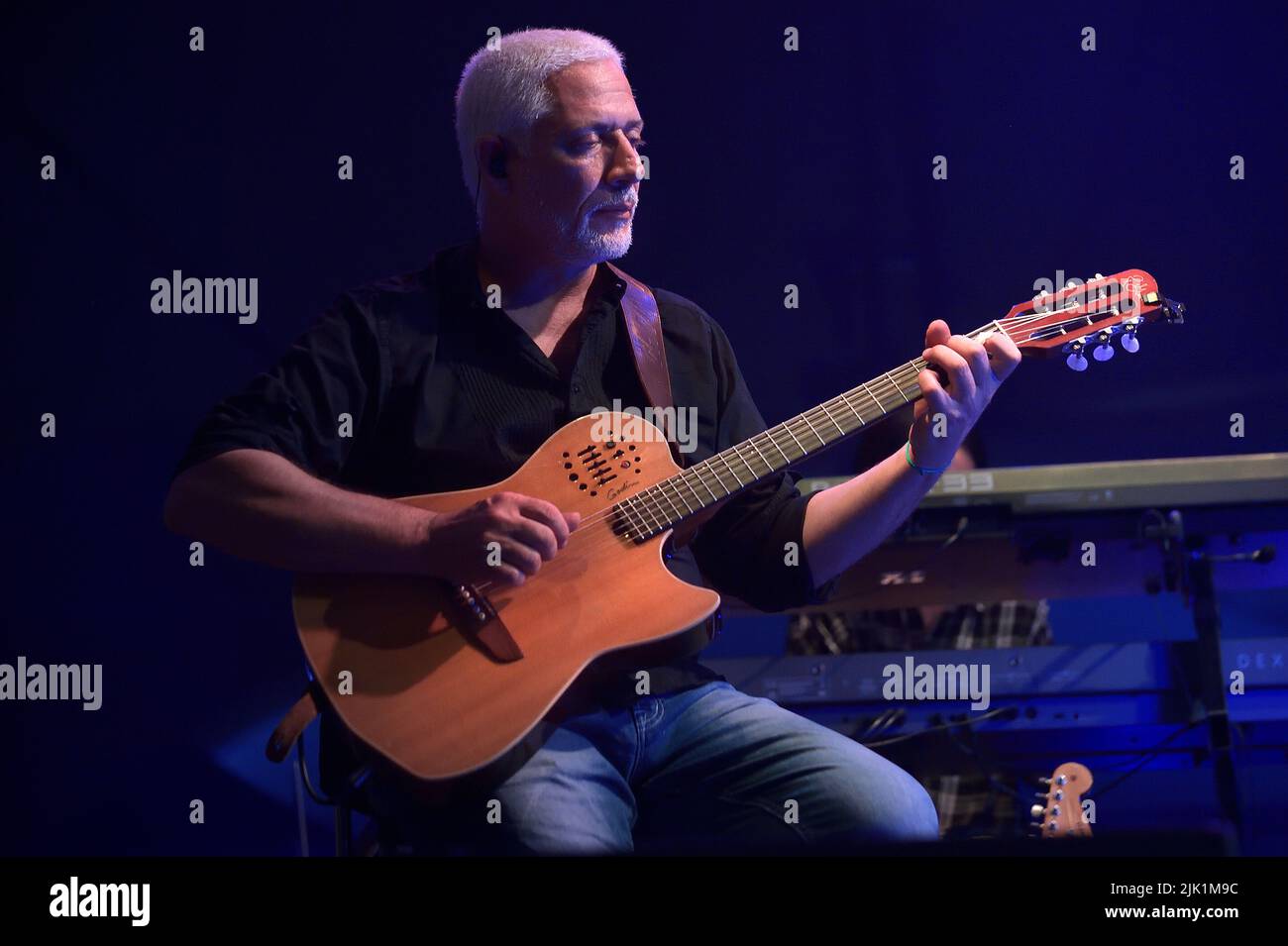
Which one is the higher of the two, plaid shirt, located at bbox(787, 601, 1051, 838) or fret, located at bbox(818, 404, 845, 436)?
fret, located at bbox(818, 404, 845, 436)

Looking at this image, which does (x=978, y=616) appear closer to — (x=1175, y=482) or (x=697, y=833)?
(x=1175, y=482)

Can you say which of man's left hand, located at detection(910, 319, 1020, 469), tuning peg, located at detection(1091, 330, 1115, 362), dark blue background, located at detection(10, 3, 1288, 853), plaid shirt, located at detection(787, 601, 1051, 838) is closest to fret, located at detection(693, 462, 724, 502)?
man's left hand, located at detection(910, 319, 1020, 469)

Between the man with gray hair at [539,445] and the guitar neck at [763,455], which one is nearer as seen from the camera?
the man with gray hair at [539,445]

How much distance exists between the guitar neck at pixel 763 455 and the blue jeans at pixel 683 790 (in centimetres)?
30

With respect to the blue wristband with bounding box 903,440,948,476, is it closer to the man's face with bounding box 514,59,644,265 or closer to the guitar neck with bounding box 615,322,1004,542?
the guitar neck with bounding box 615,322,1004,542

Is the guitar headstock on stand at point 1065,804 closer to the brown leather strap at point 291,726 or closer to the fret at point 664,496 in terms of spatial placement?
the fret at point 664,496

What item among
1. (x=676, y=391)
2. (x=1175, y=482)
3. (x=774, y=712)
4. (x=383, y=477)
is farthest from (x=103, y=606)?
(x=1175, y=482)

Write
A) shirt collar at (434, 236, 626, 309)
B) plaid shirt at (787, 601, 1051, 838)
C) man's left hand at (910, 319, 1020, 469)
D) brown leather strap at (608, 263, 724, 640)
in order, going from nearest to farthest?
man's left hand at (910, 319, 1020, 469) < brown leather strap at (608, 263, 724, 640) < shirt collar at (434, 236, 626, 309) < plaid shirt at (787, 601, 1051, 838)

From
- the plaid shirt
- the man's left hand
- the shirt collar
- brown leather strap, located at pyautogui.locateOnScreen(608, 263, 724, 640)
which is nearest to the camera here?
the man's left hand

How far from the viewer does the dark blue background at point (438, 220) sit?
3.11 meters

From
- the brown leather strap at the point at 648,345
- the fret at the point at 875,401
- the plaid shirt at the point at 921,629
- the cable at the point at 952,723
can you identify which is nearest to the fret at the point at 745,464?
the brown leather strap at the point at 648,345

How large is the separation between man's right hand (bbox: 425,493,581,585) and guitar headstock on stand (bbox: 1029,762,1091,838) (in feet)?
3.39

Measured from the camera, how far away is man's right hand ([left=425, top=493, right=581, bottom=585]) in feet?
6.73

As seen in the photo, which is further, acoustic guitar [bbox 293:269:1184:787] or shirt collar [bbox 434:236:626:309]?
shirt collar [bbox 434:236:626:309]
